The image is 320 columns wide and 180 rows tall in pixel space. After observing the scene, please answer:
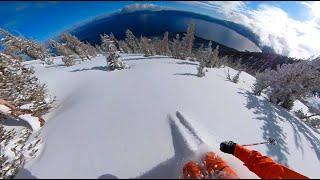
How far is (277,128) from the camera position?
980 cm

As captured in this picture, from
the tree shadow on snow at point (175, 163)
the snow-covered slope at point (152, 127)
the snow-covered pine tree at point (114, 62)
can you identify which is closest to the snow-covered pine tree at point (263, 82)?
the snow-covered slope at point (152, 127)

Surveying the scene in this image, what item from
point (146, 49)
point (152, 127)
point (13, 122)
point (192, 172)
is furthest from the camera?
point (146, 49)

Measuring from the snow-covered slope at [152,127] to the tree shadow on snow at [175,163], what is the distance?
2 centimetres

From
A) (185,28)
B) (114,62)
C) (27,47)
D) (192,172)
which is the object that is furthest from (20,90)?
(185,28)

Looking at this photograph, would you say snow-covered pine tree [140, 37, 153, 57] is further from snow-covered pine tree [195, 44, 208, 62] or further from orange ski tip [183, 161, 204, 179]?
orange ski tip [183, 161, 204, 179]

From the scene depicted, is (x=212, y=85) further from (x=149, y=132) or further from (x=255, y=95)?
(x=149, y=132)

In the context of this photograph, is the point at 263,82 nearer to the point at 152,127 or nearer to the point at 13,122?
the point at 152,127

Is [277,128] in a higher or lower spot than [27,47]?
higher

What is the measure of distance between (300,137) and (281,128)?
0.62 metres

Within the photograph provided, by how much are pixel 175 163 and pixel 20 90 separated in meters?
5.89

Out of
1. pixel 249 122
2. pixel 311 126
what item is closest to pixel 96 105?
pixel 249 122

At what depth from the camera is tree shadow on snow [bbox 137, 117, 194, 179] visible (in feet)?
20.0

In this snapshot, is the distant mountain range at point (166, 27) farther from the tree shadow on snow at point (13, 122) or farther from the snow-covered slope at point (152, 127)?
the tree shadow on snow at point (13, 122)

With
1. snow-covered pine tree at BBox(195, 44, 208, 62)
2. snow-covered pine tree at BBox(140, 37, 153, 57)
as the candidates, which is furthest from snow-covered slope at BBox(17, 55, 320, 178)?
snow-covered pine tree at BBox(140, 37, 153, 57)
